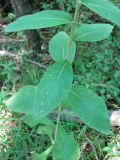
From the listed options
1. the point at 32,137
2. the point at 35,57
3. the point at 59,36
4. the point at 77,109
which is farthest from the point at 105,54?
the point at 77,109

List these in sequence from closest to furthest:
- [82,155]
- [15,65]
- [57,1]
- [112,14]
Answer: [112,14] → [82,155] → [15,65] → [57,1]

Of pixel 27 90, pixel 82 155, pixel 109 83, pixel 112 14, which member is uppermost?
pixel 112 14

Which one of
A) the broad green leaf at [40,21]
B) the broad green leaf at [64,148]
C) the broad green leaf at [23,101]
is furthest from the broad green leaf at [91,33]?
the broad green leaf at [64,148]

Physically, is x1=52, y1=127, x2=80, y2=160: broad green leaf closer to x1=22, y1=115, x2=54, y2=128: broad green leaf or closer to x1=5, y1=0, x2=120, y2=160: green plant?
x1=5, y1=0, x2=120, y2=160: green plant

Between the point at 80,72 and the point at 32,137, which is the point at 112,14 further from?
the point at 80,72

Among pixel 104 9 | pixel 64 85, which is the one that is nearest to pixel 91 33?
pixel 104 9

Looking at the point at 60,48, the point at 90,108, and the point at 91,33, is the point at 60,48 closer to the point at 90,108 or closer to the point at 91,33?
the point at 91,33

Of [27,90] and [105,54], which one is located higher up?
[27,90]
